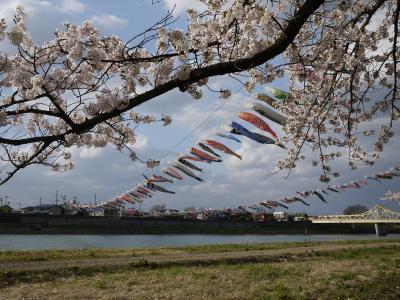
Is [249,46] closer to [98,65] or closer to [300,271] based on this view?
[98,65]

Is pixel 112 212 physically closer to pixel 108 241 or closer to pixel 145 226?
pixel 145 226

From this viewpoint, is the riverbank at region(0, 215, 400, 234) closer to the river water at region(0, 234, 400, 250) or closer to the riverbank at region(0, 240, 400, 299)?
the river water at region(0, 234, 400, 250)

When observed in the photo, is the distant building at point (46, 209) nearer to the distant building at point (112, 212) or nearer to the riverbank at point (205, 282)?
the distant building at point (112, 212)

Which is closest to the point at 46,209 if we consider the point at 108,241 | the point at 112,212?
the point at 112,212

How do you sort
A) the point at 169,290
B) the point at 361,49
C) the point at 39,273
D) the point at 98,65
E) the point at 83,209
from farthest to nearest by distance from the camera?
the point at 83,209 < the point at 39,273 < the point at 169,290 < the point at 361,49 < the point at 98,65

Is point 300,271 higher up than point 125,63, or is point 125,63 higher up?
point 125,63

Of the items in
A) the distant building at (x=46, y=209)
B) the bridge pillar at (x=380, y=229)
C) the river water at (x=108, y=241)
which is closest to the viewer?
the river water at (x=108, y=241)

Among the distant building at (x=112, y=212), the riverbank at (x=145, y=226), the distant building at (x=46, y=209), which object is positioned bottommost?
the riverbank at (x=145, y=226)

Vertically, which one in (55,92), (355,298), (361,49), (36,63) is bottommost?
(355,298)

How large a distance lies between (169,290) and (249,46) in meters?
4.34

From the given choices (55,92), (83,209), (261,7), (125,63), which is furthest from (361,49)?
(83,209)

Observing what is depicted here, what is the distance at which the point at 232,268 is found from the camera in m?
10.8

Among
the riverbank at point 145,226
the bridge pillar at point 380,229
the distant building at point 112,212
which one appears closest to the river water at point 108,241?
the riverbank at point 145,226

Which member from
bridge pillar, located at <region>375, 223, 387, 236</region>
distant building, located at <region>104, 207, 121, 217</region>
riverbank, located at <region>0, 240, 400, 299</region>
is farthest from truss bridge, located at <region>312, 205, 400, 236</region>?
riverbank, located at <region>0, 240, 400, 299</region>
